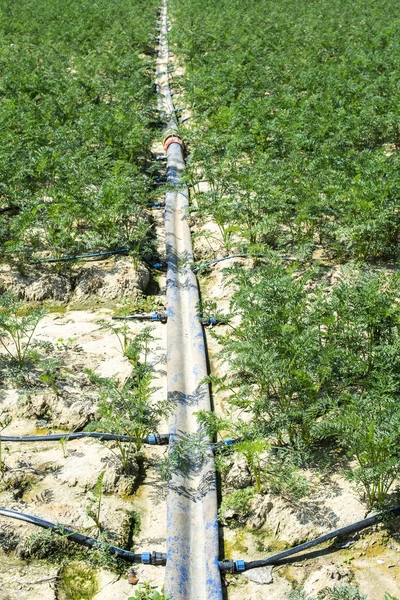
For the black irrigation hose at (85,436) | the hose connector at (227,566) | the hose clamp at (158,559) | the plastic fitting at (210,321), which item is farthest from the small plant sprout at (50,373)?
the hose connector at (227,566)

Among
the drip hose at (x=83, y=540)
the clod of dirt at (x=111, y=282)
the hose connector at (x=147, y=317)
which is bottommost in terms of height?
Result: the drip hose at (x=83, y=540)

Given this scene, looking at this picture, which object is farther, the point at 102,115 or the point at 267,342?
the point at 102,115

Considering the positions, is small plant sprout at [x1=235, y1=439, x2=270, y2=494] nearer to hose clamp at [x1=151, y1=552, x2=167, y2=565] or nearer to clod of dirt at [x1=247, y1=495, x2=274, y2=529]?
clod of dirt at [x1=247, y1=495, x2=274, y2=529]

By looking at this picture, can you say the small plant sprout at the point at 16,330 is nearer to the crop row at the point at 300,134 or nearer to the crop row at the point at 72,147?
the crop row at the point at 72,147

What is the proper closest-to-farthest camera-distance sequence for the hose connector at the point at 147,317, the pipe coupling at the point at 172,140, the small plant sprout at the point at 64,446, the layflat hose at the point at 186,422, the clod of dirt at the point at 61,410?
the layflat hose at the point at 186,422 < the small plant sprout at the point at 64,446 < the clod of dirt at the point at 61,410 < the hose connector at the point at 147,317 < the pipe coupling at the point at 172,140

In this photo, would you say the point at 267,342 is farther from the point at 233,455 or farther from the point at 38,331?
the point at 38,331

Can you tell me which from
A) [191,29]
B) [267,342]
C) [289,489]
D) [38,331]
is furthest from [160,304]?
[191,29]

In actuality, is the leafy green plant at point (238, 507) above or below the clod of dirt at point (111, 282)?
below
